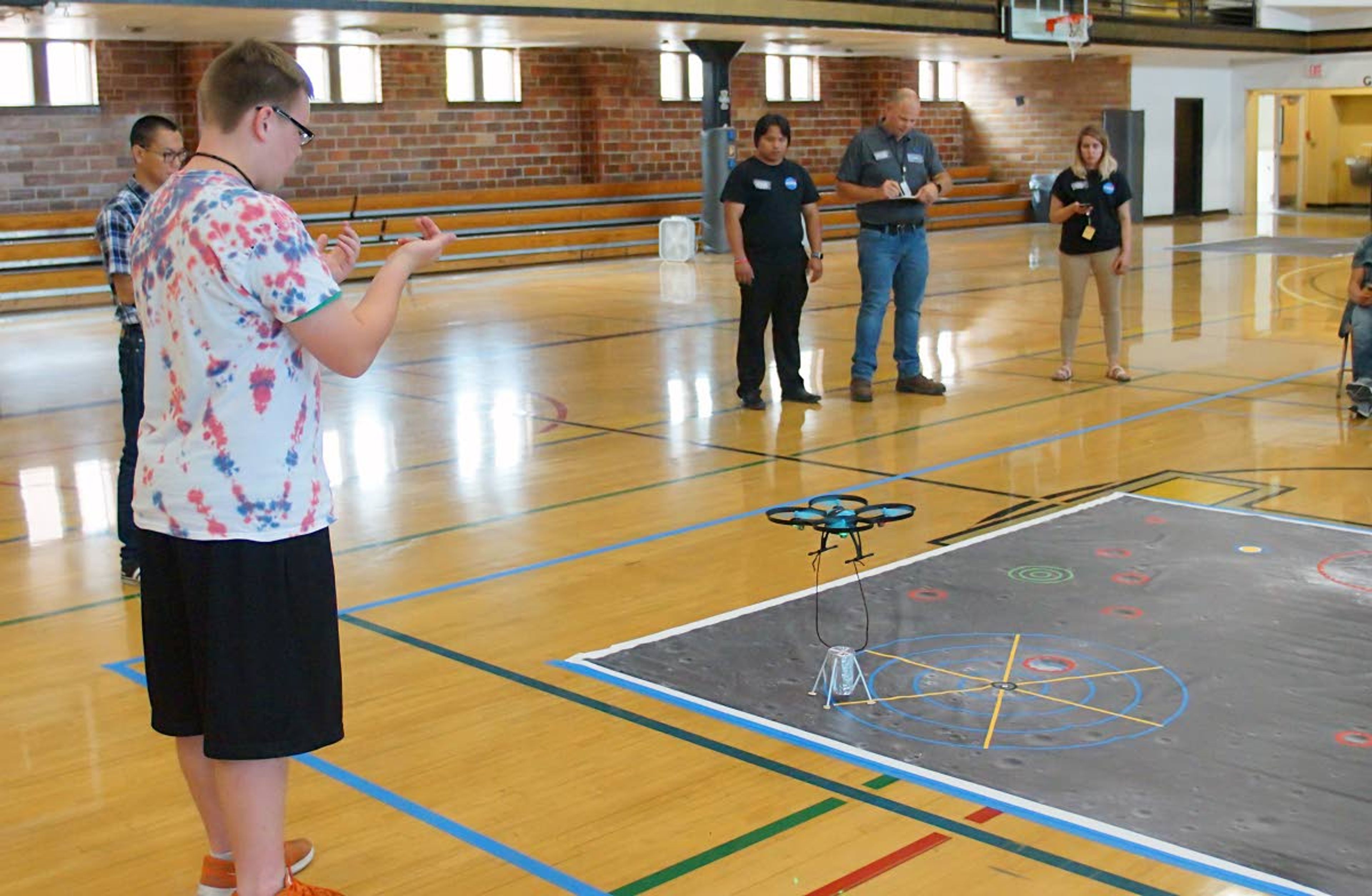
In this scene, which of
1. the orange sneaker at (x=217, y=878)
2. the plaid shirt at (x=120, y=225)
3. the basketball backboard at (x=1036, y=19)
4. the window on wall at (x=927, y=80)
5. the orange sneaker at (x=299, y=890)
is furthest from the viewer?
the window on wall at (x=927, y=80)

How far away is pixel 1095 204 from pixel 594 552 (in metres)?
4.35

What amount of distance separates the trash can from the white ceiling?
7.56 ft

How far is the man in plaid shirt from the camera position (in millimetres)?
4957

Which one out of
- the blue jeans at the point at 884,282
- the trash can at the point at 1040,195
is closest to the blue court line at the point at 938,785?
the blue jeans at the point at 884,282

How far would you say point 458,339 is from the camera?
11883mm

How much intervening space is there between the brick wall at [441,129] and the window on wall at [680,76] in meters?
0.16

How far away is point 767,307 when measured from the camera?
8461 millimetres

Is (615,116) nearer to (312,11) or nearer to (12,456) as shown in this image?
(312,11)

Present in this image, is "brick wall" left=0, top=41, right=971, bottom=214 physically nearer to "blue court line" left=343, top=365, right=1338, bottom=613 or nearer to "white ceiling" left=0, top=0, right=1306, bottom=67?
"white ceiling" left=0, top=0, right=1306, bottom=67

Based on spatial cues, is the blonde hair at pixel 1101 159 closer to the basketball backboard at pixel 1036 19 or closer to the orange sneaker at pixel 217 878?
the orange sneaker at pixel 217 878

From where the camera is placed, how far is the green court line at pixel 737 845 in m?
3.10

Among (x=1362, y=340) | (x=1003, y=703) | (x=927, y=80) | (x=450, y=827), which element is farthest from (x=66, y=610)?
(x=927, y=80)

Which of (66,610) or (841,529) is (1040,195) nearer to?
(66,610)

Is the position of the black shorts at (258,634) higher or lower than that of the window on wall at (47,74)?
lower
